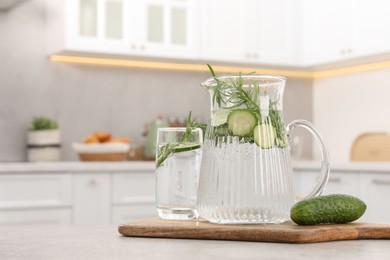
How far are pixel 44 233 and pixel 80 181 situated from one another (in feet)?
7.76

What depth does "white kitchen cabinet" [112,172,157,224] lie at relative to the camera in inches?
146

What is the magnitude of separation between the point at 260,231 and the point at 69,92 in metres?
3.25

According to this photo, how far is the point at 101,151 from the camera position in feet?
12.6

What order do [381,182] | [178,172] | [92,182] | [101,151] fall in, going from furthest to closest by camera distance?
[101,151], [92,182], [381,182], [178,172]

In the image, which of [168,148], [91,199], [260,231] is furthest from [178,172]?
[91,199]

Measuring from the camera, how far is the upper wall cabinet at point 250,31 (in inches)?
169

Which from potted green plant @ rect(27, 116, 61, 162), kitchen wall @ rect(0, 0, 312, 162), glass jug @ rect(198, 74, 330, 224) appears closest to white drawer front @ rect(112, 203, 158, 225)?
potted green plant @ rect(27, 116, 61, 162)

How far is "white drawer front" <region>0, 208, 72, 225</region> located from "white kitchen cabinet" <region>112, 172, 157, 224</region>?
0.25 metres

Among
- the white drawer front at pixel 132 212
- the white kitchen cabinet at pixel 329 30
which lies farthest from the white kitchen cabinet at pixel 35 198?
the white kitchen cabinet at pixel 329 30

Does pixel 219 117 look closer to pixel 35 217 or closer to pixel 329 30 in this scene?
pixel 35 217

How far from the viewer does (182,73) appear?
180 inches

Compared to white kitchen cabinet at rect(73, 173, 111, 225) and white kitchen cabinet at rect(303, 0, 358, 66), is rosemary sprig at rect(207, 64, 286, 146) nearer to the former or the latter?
white kitchen cabinet at rect(73, 173, 111, 225)

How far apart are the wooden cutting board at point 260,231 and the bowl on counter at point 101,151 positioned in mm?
2608

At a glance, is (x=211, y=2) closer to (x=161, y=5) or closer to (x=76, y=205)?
(x=161, y=5)
